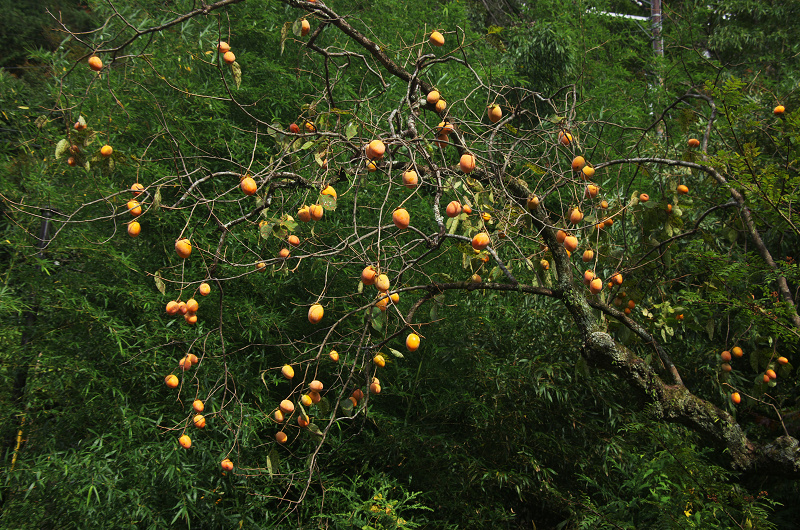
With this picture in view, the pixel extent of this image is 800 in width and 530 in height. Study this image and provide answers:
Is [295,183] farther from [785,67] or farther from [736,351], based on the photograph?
[785,67]

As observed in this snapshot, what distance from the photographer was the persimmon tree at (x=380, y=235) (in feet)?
3.93

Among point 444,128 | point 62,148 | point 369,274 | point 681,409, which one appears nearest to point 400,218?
point 369,274

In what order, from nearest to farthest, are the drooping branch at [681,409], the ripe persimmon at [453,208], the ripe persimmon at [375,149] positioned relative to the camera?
the ripe persimmon at [375,149] < the ripe persimmon at [453,208] < the drooping branch at [681,409]

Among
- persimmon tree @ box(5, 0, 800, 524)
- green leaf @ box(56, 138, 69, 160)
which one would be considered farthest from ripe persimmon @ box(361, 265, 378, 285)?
green leaf @ box(56, 138, 69, 160)

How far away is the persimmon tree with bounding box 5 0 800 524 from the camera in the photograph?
120 cm

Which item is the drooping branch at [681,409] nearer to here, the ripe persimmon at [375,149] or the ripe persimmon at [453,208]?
the ripe persimmon at [453,208]

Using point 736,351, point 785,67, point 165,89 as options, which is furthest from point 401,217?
point 785,67

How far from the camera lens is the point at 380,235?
1.18 metres

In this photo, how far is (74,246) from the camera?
1.92m

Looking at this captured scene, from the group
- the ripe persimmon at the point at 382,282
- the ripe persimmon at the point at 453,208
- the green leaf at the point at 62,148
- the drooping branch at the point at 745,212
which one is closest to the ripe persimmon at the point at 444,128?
the ripe persimmon at the point at 453,208

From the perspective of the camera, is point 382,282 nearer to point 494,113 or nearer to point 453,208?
point 453,208

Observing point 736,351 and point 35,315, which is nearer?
point 736,351

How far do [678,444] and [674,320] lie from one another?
40 centimetres

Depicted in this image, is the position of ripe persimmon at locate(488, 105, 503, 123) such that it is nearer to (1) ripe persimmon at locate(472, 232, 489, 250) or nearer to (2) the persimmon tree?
(2) the persimmon tree
